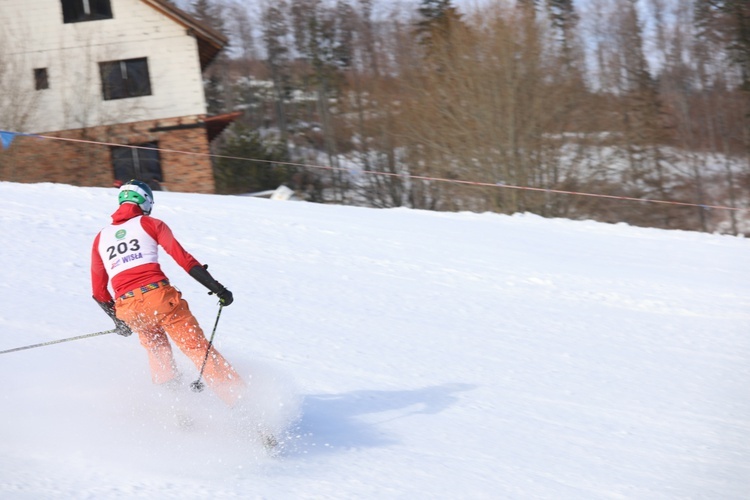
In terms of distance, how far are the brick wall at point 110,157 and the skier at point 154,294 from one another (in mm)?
21978

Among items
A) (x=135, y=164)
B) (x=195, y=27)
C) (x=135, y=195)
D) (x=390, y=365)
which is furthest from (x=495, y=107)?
(x=135, y=195)

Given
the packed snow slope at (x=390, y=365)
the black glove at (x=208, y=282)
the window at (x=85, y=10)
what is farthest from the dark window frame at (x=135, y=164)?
the black glove at (x=208, y=282)

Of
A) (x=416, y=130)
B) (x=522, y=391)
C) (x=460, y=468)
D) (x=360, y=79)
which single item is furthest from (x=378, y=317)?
(x=360, y=79)

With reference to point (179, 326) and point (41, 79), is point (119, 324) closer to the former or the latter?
point (179, 326)

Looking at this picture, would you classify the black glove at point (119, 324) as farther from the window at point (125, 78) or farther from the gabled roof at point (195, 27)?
the window at point (125, 78)

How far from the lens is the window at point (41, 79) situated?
1136 inches

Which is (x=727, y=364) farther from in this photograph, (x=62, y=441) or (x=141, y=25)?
(x=141, y=25)

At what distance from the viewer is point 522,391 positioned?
751 cm

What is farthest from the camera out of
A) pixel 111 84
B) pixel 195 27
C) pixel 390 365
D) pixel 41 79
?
pixel 41 79

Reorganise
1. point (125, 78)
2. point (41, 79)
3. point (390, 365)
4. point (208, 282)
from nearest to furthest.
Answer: point (208, 282) < point (390, 365) < point (125, 78) < point (41, 79)

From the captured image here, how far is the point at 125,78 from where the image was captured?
28641 millimetres

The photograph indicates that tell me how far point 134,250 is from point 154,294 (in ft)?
1.06

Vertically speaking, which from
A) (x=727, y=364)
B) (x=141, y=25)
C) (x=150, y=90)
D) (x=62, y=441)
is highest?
(x=141, y=25)

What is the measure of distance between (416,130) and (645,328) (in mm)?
23285
